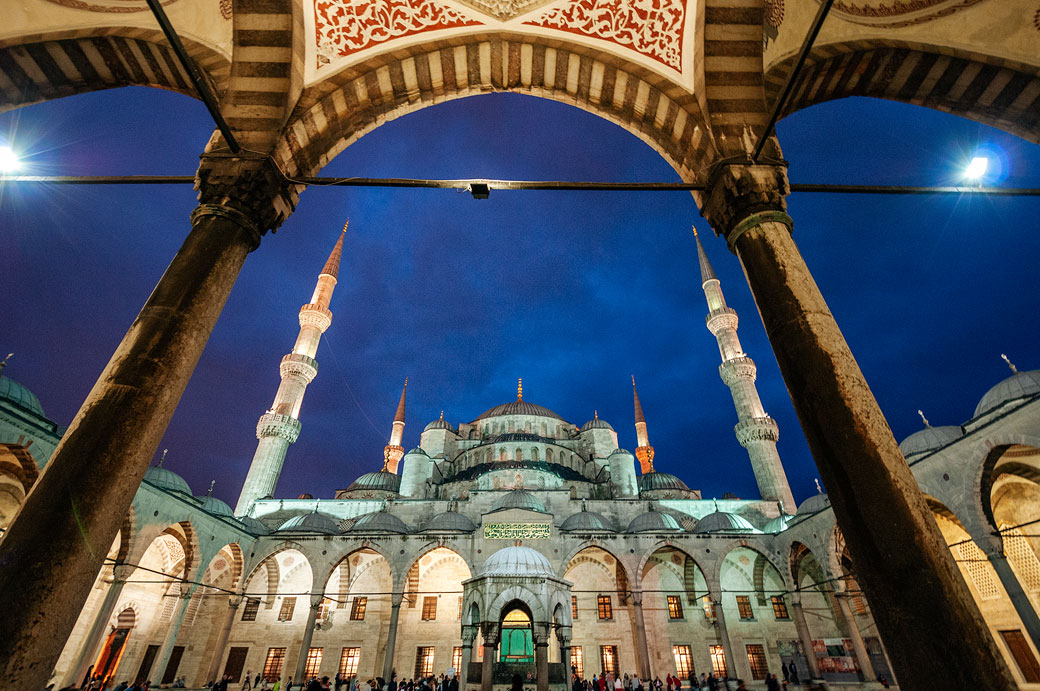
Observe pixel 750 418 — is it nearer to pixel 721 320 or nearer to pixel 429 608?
pixel 721 320

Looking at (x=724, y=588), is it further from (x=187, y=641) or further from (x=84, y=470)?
(x=84, y=470)

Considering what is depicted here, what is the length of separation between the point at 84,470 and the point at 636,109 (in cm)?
620

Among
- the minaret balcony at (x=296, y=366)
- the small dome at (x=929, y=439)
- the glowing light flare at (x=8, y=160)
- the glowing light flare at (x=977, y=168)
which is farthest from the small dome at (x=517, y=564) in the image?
the minaret balcony at (x=296, y=366)

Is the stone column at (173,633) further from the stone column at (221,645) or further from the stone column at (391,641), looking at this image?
the stone column at (391,641)

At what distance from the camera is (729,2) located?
5047mm

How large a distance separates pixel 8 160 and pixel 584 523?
19099 millimetres

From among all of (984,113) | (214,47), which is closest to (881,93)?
(984,113)

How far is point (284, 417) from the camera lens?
24.2 metres

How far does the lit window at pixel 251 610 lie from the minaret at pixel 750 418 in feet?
76.6

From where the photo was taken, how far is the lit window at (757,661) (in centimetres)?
1822

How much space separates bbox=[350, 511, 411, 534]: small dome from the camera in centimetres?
1866

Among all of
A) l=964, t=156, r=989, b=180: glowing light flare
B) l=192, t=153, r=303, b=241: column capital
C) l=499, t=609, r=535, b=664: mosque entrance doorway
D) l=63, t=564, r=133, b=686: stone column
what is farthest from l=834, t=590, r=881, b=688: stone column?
l=63, t=564, r=133, b=686: stone column

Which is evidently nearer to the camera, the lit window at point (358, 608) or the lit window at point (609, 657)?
the lit window at point (609, 657)

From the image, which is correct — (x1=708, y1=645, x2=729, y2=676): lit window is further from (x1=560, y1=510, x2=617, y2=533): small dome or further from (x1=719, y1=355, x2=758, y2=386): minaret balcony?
(x1=719, y1=355, x2=758, y2=386): minaret balcony
